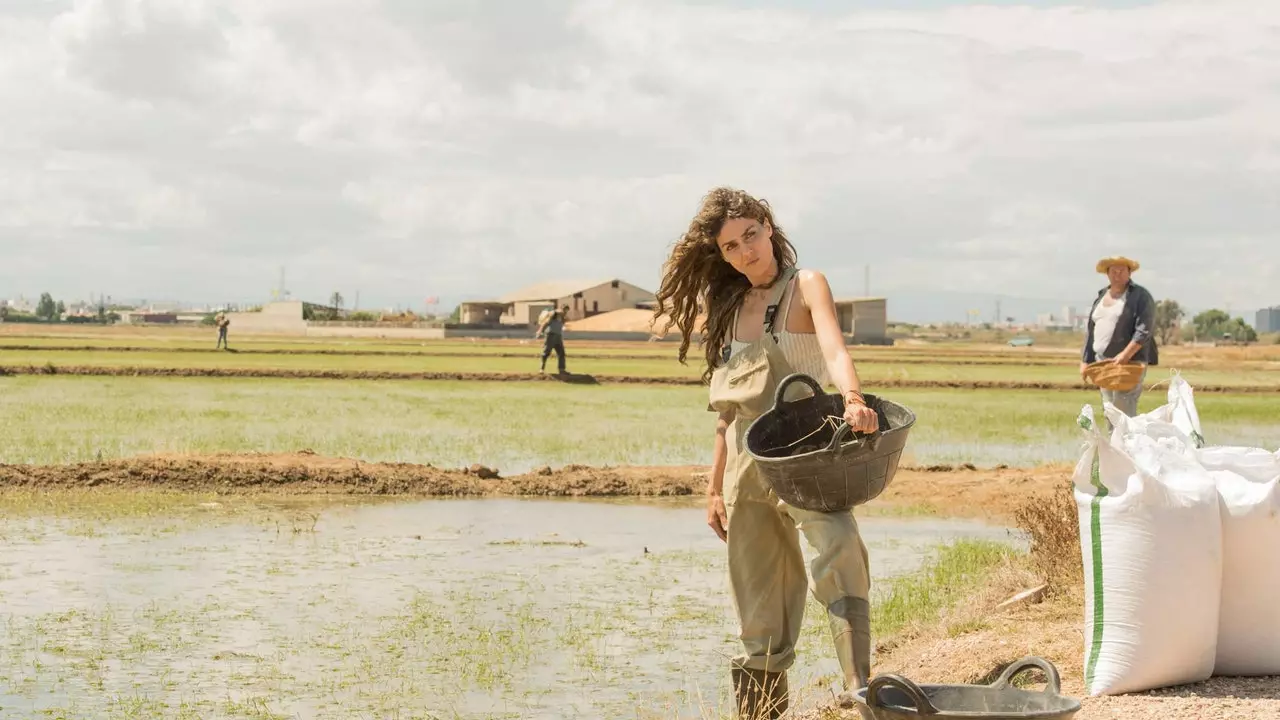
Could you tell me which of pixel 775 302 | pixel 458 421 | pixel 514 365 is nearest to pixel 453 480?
pixel 458 421

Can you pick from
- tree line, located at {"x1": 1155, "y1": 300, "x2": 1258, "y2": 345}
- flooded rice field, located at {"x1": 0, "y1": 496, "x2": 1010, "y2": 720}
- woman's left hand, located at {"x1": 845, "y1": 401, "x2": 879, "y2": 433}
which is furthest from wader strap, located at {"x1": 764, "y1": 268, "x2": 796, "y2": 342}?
tree line, located at {"x1": 1155, "y1": 300, "x2": 1258, "y2": 345}

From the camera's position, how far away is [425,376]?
3161 centimetres

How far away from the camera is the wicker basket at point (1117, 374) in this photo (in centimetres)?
973

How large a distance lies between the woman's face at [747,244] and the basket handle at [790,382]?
0.44 meters

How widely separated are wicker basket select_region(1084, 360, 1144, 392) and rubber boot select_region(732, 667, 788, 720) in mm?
5474

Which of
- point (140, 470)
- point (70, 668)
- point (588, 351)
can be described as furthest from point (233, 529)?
point (588, 351)

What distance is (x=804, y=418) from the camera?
479cm

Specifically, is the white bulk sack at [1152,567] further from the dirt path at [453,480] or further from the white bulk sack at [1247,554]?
the dirt path at [453,480]

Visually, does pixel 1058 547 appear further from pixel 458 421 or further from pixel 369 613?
pixel 458 421

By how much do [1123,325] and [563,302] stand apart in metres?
80.0

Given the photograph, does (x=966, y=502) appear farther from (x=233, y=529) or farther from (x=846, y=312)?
(x=846, y=312)

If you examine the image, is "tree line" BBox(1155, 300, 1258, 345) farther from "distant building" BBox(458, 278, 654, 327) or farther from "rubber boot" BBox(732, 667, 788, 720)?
"rubber boot" BBox(732, 667, 788, 720)

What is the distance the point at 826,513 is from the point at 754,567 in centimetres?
56

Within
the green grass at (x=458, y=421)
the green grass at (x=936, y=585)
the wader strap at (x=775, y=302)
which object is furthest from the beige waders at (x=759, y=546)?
the green grass at (x=458, y=421)
